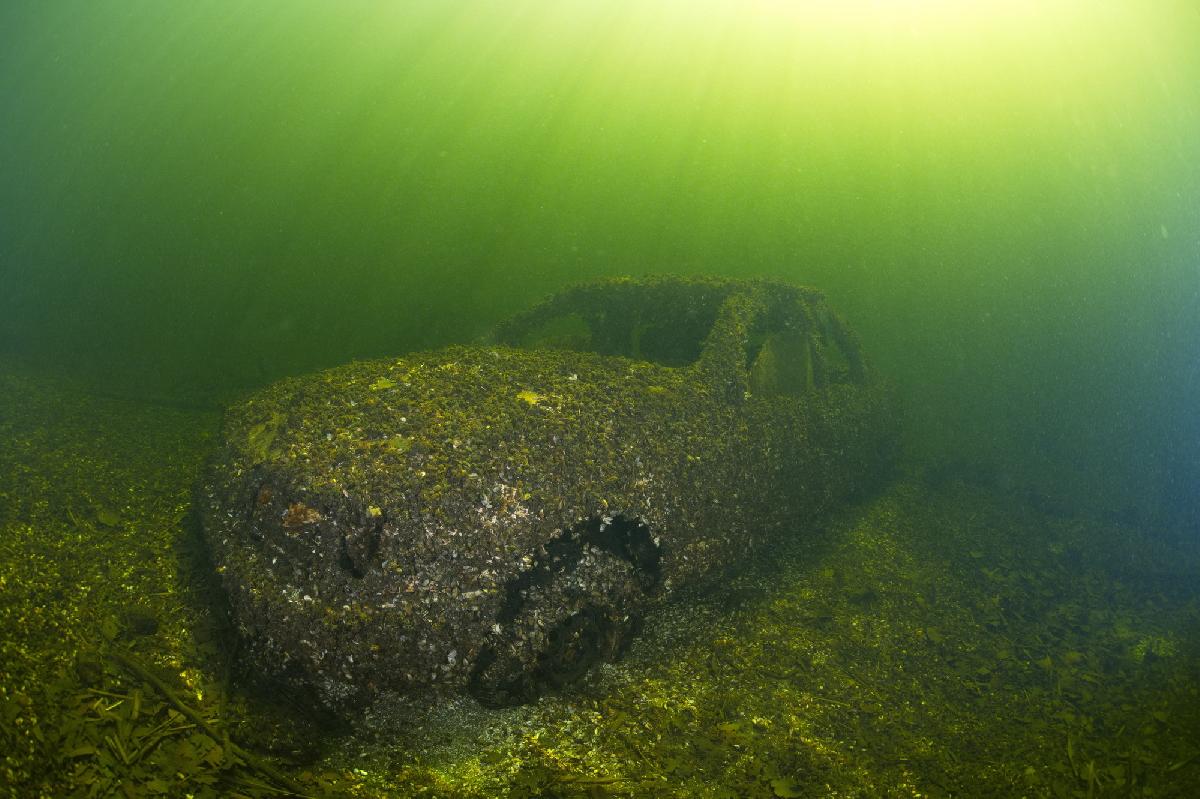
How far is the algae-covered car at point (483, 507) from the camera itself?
237cm

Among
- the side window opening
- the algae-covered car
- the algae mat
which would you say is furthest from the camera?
the side window opening

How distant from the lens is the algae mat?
6.77 feet

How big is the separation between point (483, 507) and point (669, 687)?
41.9 inches

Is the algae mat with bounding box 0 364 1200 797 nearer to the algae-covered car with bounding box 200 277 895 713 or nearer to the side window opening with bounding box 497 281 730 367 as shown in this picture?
the algae-covered car with bounding box 200 277 895 713

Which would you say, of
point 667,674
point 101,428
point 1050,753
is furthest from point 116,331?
point 1050,753

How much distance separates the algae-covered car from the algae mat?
0.58 feet

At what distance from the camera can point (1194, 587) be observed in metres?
4.05

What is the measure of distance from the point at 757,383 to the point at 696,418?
69 centimetres

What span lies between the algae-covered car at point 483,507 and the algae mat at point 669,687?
176 millimetres

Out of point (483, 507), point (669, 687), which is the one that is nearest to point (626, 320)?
point (483, 507)

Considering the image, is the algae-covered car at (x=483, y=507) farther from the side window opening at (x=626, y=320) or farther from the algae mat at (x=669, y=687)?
the side window opening at (x=626, y=320)

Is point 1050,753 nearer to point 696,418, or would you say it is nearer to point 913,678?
point 913,678

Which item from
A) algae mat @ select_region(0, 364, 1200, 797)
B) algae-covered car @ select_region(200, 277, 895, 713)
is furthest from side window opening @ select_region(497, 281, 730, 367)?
algae mat @ select_region(0, 364, 1200, 797)

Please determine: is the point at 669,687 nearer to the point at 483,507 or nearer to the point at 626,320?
the point at 483,507
